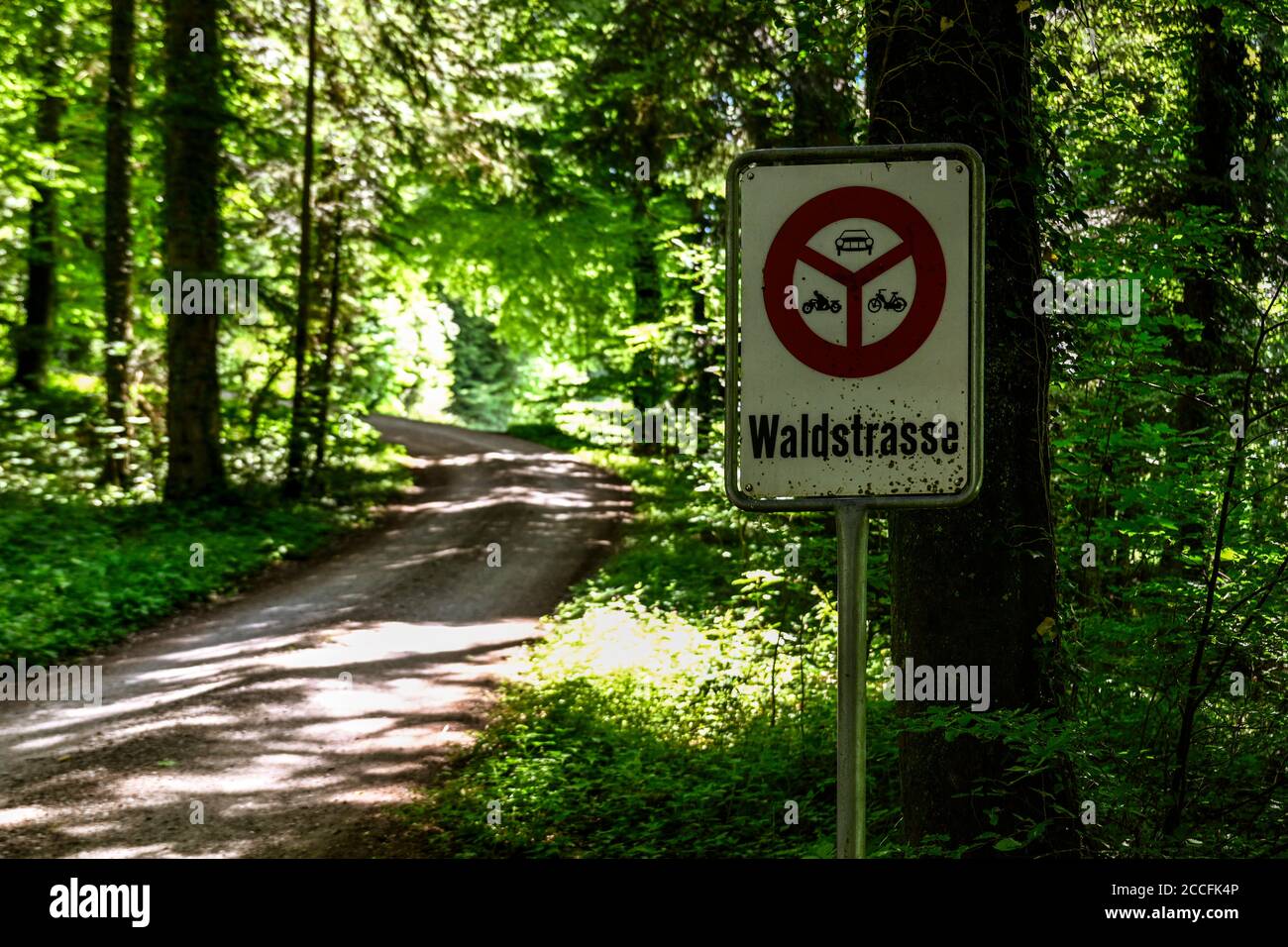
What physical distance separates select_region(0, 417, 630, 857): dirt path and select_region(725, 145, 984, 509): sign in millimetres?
4673

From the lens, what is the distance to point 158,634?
1141 cm

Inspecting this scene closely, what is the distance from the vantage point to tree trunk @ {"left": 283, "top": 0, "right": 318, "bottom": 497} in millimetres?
17703

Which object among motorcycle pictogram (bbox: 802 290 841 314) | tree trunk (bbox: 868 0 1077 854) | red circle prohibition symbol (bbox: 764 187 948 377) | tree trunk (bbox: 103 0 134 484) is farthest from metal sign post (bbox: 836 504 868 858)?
tree trunk (bbox: 103 0 134 484)

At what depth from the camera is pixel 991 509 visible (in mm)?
3932

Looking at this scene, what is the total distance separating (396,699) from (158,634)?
141 inches

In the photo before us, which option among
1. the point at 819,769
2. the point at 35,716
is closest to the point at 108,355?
the point at 35,716

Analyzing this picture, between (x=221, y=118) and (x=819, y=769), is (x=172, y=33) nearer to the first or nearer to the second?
(x=221, y=118)

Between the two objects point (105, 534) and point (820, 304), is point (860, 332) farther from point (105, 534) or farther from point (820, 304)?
point (105, 534)

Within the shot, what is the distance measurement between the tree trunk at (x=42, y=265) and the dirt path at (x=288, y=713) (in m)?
7.88

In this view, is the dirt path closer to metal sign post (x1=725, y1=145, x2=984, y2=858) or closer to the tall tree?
the tall tree

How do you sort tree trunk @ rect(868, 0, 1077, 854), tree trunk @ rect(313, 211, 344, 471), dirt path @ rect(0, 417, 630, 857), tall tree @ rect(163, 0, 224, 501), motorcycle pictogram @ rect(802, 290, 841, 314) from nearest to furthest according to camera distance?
motorcycle pictogram @ rect(802, 290, 841, 314)
tree trunk @ rect(868, 0, 1077, 854)
dirt path @ rect(0, 417, 630, 857)
tall tree @ rect(163, 0, 224, 501)
tree trunk @ rect(313, 211, 344, 471)

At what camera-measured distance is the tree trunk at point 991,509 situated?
391 cm

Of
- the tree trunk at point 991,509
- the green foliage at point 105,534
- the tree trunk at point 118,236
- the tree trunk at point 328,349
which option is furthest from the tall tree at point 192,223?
the tree trunk at point 991,509

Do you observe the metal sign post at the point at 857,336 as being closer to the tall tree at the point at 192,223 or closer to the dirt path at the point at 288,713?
the dirt path at the point at 288,713
